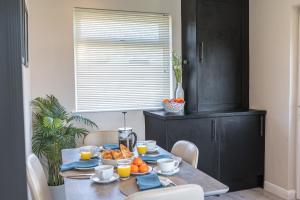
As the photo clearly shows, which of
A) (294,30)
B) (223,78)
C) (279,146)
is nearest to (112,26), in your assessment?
(223,78)

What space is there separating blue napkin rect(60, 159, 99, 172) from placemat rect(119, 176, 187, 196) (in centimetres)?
36

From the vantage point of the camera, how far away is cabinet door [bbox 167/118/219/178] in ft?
11.0

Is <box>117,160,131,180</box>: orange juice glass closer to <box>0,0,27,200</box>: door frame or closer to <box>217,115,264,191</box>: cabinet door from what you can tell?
<box>0,0,27,200</box>: door frame

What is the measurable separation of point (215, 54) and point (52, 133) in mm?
2181

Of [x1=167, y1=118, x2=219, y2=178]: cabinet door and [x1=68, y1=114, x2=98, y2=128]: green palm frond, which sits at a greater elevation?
[x1=68, y1=114, x2=98, y2=128]: green palm frond

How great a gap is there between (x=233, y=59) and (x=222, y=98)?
0.53 metres

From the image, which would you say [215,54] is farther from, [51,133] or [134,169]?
[134,169]

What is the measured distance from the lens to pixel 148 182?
160 centimetres

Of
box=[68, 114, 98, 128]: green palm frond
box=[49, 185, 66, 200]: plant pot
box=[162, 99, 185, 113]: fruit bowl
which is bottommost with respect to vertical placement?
box=[49, 185, 66, 200]: plant pot

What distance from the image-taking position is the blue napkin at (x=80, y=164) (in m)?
1.92

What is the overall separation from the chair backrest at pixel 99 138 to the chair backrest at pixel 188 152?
0.75m

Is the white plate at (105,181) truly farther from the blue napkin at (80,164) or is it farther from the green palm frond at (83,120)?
the green palm frond at (83,120)

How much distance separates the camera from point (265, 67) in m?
3.70

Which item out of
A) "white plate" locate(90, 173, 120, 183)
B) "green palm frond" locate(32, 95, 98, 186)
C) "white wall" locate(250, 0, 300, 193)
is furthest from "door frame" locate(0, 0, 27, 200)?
"white wall" locate(250, 0, 300, 193)
